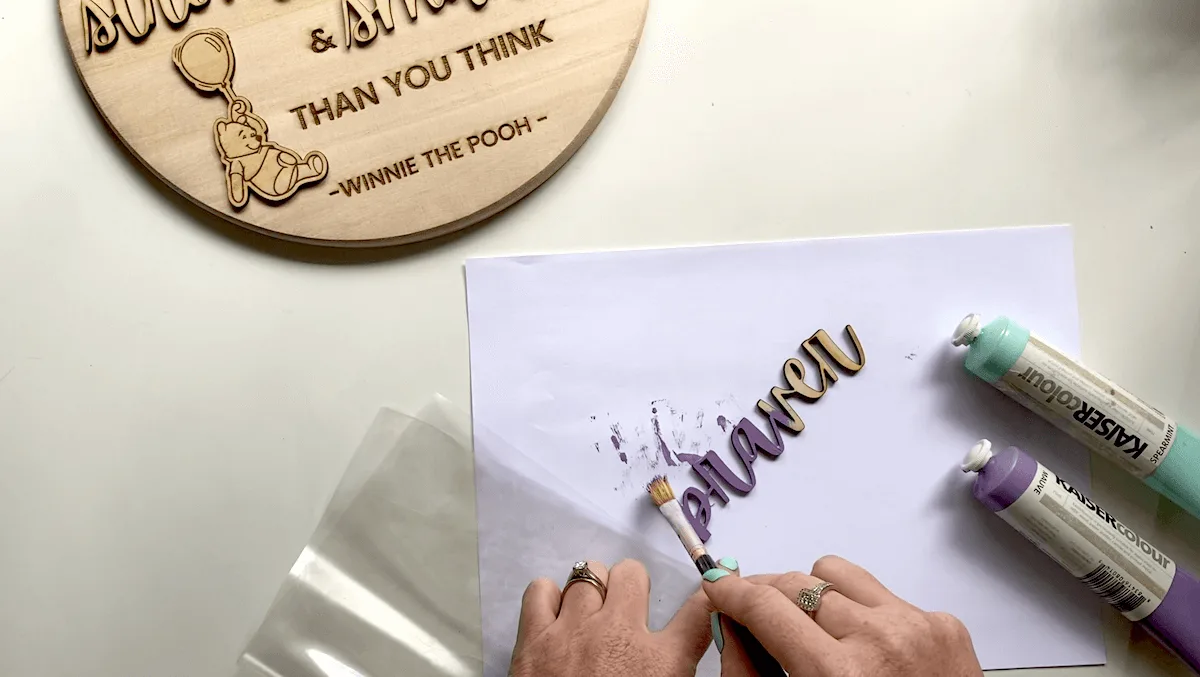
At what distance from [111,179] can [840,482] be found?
47 cm

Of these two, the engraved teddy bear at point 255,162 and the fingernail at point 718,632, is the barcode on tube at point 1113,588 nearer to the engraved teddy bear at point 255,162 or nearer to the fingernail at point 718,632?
the fingernail at point 718,632

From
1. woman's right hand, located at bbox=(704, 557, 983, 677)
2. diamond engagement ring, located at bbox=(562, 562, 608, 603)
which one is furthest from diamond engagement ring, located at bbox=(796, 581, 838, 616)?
diamond engagement ring, located at bbox=(562, 562, 608, 603)

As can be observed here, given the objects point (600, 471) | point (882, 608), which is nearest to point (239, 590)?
point (600, 471)

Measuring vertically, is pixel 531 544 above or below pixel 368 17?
below

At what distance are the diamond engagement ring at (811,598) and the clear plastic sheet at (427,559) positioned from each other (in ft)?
0.31

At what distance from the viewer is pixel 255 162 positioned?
47 centimetres

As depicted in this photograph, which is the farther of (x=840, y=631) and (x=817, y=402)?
(x=817, y=402)

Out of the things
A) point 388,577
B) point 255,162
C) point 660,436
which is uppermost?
point 255,162

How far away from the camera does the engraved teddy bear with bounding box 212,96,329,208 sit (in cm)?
47

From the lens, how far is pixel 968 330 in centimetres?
46

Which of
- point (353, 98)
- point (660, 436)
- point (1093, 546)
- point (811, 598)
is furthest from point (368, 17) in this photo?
point (1093, 546)

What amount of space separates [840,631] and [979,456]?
0.15m

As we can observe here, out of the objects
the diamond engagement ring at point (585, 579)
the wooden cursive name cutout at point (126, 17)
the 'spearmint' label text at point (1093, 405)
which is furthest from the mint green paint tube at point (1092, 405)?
the wooden cursive name cutout at point (126, 17)

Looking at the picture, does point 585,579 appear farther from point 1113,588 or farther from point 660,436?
point 1113,588
